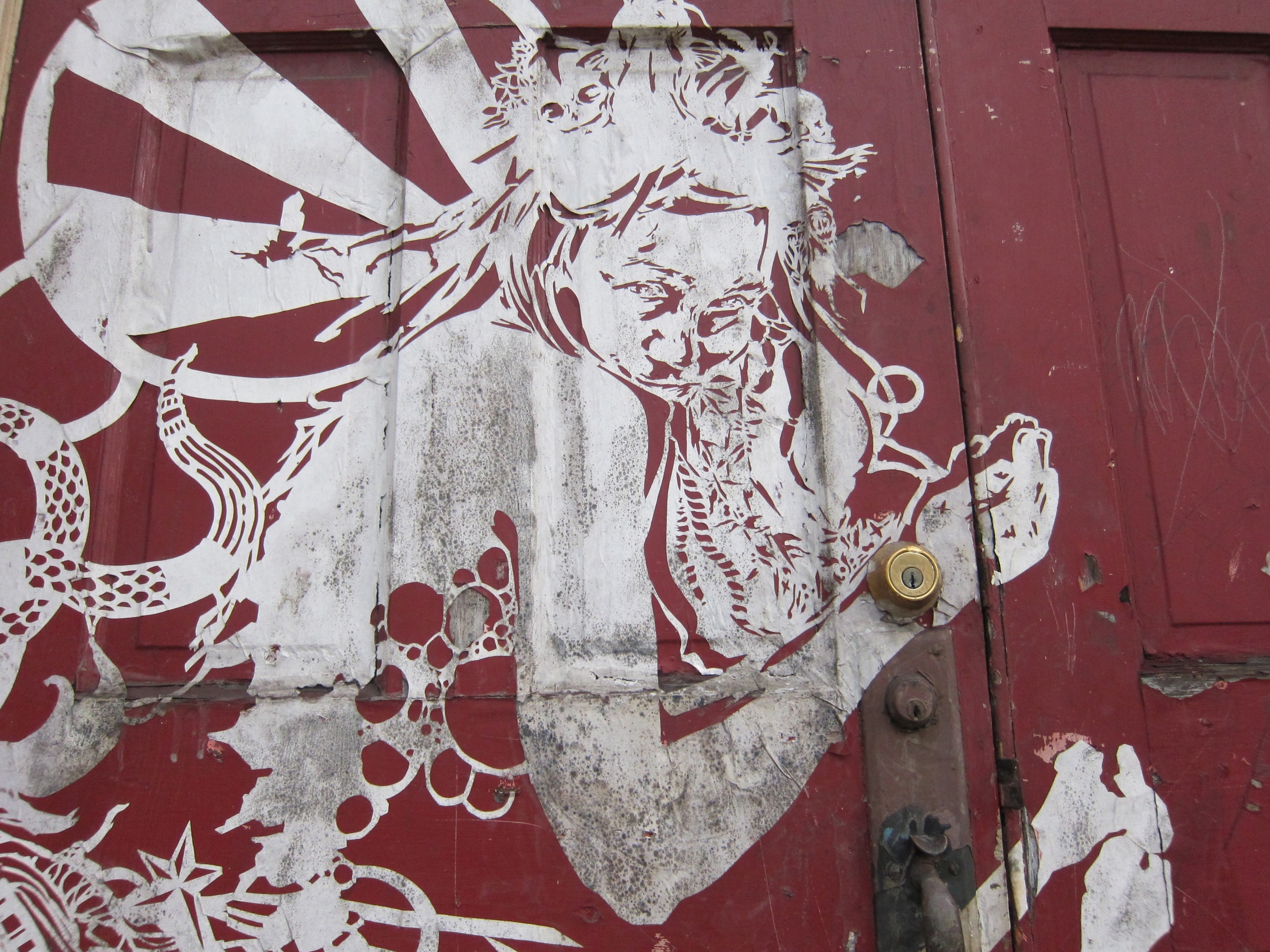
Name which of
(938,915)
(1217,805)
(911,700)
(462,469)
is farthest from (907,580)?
(462,469)

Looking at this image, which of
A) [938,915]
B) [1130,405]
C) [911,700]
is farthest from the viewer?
[1130,405]

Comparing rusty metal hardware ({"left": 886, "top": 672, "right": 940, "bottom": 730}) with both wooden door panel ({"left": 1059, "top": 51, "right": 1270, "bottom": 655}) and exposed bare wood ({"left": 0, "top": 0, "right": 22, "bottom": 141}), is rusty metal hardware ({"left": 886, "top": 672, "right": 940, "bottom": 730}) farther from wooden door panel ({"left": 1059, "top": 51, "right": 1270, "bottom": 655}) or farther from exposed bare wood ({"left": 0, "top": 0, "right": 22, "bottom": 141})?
exposed bare wood ({"left": 0, "top": 0, "right": 22, "bottom": 141})

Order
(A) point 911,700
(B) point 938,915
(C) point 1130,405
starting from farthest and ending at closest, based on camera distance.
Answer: (C) point 1130,405, (A) point 911,700, (B) point 938,915

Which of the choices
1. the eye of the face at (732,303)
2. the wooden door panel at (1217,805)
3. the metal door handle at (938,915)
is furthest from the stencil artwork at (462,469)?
the wooden door panel at (1217,805)

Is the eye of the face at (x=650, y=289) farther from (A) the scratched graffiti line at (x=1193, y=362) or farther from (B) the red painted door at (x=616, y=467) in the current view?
(A) the scratched graffiti line at (x=1193, y=362)

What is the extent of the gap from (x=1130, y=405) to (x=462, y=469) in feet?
2.79

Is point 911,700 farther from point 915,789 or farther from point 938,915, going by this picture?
point 938,915

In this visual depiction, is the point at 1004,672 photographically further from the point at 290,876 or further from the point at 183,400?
the point at 183,400

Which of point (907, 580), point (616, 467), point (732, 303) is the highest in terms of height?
point (732, 303)

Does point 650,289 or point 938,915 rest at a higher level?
point 650,289

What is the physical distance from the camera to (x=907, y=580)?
2.82 feet

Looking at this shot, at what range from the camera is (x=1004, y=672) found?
2.88 ft

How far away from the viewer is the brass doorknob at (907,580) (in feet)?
2.81

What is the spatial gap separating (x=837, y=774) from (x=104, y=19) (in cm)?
139
